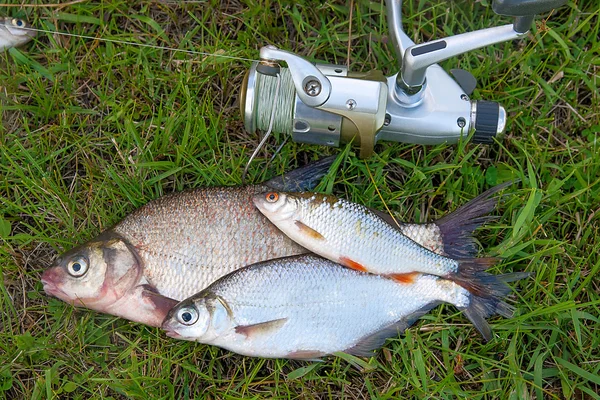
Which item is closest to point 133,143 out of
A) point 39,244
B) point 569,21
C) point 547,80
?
point 39,244

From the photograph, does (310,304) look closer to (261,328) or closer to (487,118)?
(261,328)

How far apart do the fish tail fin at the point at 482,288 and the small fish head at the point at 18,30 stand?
9.20 ft

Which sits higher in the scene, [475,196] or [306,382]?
[475,196]

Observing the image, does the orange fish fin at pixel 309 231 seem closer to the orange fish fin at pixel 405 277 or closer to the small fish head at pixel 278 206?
the small fish head at pixel 278 206

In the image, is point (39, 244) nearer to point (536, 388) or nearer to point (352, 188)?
point (352, 188)

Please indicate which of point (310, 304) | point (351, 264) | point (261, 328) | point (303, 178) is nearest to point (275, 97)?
point (303, 178)

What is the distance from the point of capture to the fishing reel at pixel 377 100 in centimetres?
268

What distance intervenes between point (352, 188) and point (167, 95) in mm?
1219

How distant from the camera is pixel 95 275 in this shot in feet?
9.22

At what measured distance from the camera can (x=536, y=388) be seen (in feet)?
9.95

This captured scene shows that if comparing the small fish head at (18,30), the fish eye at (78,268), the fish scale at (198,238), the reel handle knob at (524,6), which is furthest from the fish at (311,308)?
the small fish head at (18,30)

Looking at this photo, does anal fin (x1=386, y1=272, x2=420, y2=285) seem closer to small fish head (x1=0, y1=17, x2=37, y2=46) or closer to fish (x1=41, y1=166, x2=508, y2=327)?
fish (x1=41, y1=166, x2=508, y2=327)

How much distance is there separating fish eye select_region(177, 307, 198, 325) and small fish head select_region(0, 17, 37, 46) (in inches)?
77.3

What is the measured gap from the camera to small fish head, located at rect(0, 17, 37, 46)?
331cm
